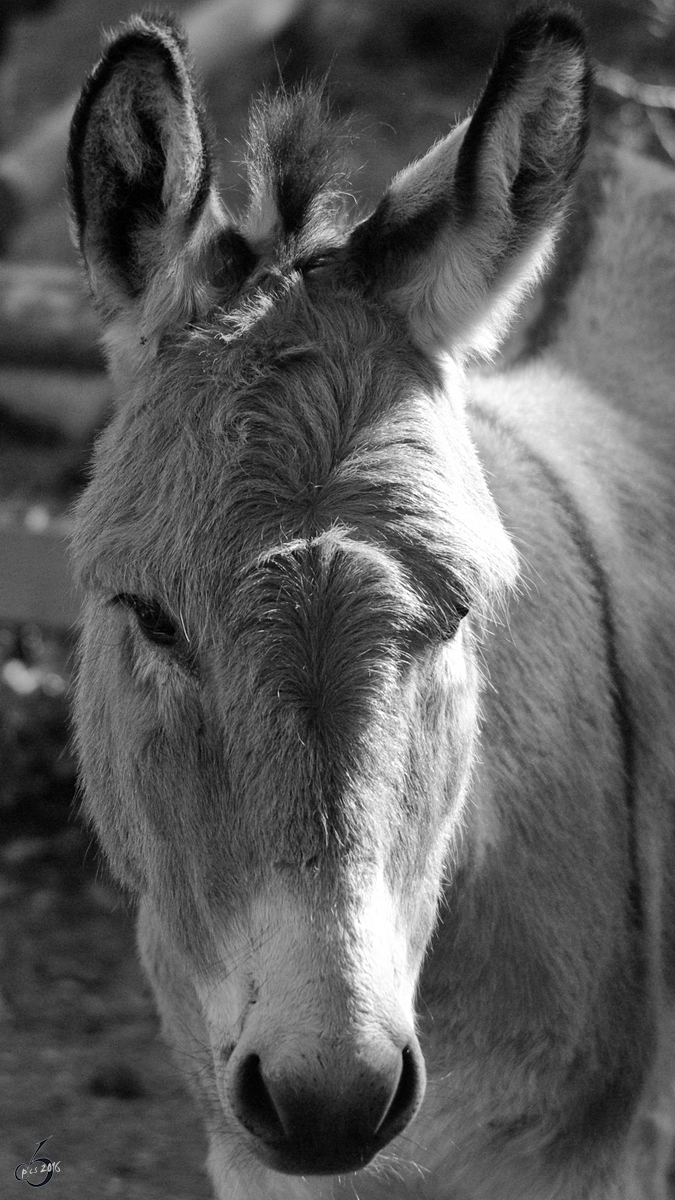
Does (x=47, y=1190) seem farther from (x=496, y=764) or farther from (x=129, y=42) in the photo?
(x=129, y=42)

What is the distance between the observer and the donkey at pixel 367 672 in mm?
2352

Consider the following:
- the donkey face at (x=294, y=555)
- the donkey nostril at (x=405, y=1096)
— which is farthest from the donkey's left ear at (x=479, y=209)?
the donkey nostril at (x=405, y=1096)

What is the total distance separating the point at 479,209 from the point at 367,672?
111 centimetres

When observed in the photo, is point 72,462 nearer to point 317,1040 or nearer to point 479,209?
point 479,209

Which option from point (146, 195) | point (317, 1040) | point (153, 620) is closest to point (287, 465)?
point (153, 620)

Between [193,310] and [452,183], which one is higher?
[452,183]

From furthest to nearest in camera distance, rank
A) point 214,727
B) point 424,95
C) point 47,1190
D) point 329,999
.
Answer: point 424,95, point 47,1190, point 214,727, point 329,999

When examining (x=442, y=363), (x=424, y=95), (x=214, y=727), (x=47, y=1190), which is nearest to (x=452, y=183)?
(x=442, y=363)

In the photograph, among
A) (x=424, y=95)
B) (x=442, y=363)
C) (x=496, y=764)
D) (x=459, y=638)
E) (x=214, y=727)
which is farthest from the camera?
(x=424, y=95)

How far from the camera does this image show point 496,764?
3.25 metres

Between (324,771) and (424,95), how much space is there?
403 inches

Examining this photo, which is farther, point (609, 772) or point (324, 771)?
point (609, 772)

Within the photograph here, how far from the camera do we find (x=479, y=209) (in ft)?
9.39

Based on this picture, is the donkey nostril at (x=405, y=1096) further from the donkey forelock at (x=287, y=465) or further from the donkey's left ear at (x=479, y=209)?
the donkey's left ear at (x=479, y=209)
